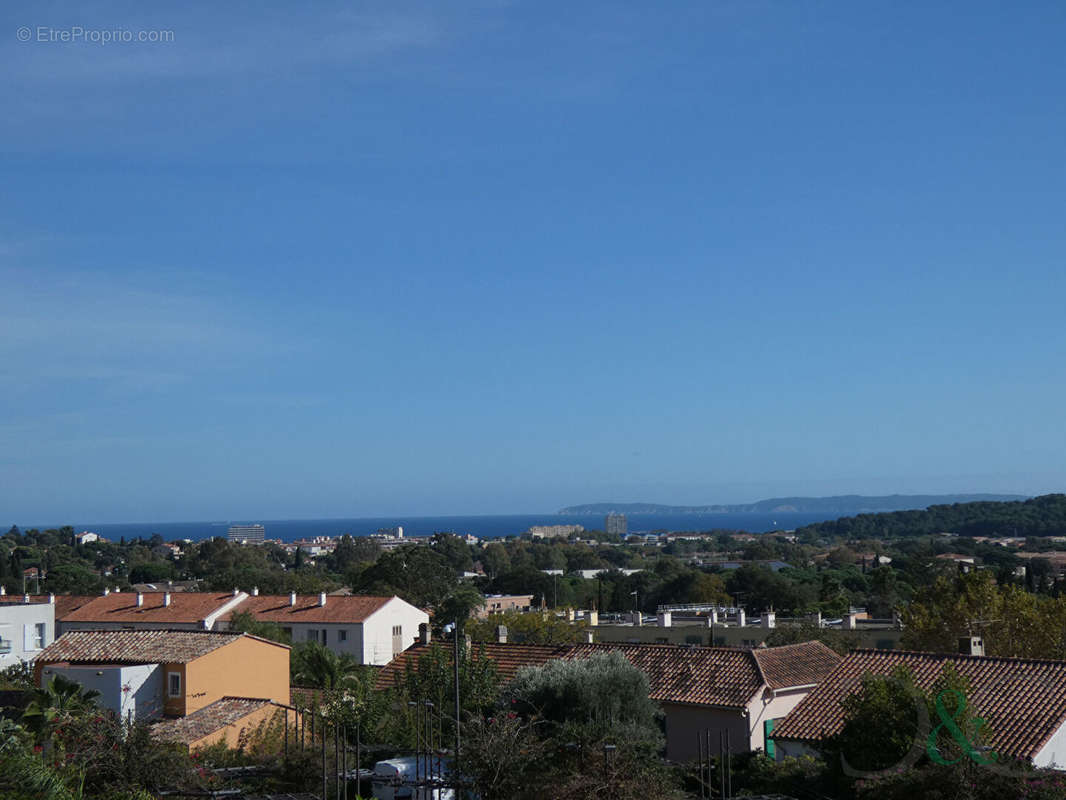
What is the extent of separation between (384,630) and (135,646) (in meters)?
26.1

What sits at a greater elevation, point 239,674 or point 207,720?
point 239,674

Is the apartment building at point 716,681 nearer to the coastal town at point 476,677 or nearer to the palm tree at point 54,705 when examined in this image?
the coastal town at point 476,677

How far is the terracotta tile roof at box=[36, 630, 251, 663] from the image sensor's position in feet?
106

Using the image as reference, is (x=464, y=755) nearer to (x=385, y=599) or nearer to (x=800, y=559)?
(x=385, y=599)

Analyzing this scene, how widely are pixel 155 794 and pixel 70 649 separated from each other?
16.8 m

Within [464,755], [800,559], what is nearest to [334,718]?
[464,755]

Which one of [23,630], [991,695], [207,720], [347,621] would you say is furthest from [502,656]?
[347,621]

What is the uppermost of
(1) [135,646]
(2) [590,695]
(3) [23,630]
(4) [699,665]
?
(1) [135,646]

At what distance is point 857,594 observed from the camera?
94.4 meters

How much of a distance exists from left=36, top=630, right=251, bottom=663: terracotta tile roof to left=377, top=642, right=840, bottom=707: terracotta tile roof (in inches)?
205

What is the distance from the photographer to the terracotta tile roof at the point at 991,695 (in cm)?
2217

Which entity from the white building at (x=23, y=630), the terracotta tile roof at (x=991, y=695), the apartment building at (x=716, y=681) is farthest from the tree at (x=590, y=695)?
the white building at (x=23, y=630)

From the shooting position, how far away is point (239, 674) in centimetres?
3284

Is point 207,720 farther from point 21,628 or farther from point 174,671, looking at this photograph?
point 21,628
